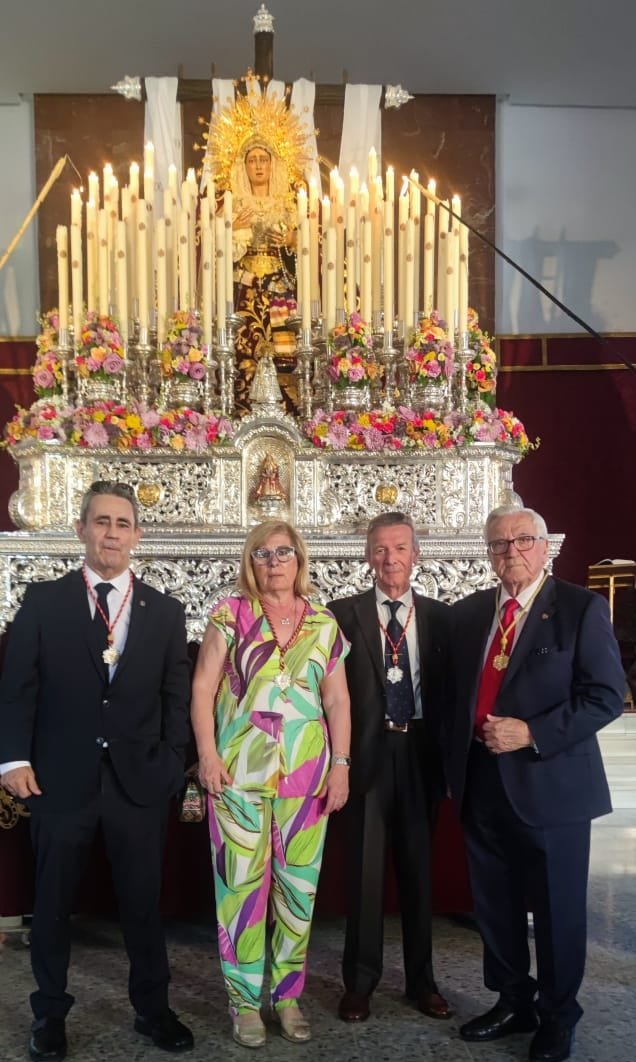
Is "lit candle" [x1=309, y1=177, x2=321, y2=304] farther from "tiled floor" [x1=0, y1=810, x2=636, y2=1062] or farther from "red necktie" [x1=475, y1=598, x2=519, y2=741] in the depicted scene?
"tiled floor" [x1=0, y1=810, x2=636, y2=1062]

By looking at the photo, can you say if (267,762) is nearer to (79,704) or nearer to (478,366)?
(79,704)

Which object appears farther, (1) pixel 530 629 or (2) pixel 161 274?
(2) pixel 161 274

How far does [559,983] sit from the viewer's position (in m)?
2.77

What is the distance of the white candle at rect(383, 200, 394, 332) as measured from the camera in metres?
4.88

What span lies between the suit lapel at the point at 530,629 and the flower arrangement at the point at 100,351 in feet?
8.32

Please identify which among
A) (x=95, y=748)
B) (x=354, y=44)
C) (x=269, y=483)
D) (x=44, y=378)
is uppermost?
(x=354, y=44)

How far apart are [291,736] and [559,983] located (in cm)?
96

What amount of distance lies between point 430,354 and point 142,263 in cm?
142

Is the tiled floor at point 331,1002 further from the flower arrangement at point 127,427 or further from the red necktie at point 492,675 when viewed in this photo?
the flower arrangement at point 127,427

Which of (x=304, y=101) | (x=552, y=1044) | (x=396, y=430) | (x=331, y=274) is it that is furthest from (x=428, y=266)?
(x=552, y=1044)

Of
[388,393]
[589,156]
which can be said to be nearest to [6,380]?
[388,393]

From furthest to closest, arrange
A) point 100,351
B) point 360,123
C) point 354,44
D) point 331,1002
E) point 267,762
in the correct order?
point 354,44 → point 360,123 → point 100,351 → point 331,1002 → point 267,762

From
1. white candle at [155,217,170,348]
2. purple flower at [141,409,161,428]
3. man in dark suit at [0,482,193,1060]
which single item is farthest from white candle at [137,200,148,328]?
man in dark suit at [0,482,193,1060]

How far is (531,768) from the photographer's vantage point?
2770 mm
